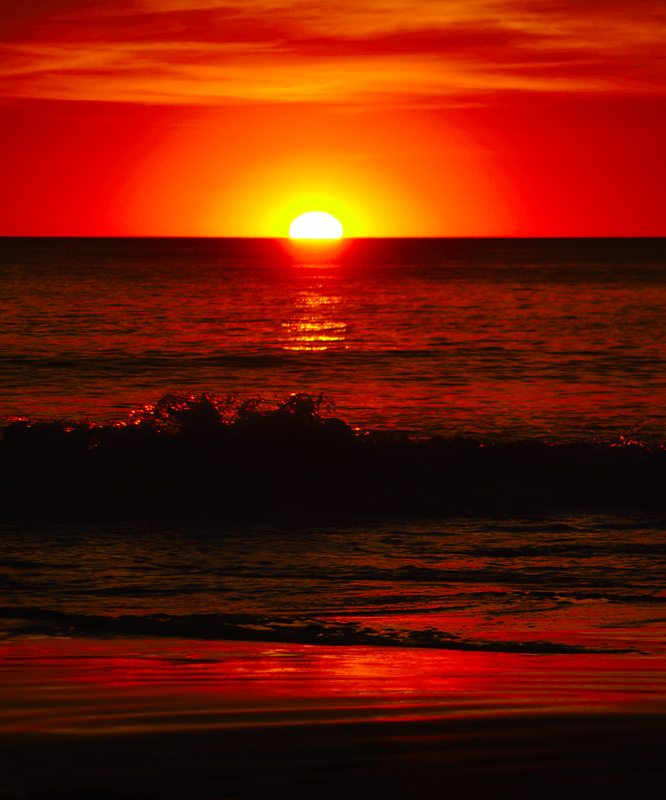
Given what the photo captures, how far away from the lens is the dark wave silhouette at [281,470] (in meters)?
12.0

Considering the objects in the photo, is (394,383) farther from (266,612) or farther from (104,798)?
(104,798)

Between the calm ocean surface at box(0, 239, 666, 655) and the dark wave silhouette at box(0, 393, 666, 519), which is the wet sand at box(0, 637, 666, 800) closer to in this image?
the calm ocean surface at box(0, 239, 666, 655)

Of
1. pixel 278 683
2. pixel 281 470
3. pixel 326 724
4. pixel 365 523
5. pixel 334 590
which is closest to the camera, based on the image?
pixel 326 724

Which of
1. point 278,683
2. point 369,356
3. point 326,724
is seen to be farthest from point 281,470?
point 369,356

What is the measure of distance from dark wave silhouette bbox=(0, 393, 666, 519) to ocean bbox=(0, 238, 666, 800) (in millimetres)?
45

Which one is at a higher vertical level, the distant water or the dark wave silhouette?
the distant water

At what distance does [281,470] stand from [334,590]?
19.6 feet

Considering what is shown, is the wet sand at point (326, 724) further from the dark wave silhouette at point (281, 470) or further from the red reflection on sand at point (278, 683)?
the dark wave silhouette at point (281, 470)

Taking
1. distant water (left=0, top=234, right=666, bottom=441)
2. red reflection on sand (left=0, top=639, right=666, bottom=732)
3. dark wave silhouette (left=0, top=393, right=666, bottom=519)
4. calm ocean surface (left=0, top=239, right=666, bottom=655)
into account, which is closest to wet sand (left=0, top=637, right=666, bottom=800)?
red reflection on sand (left=0, top=639, right=666, bottom=732)

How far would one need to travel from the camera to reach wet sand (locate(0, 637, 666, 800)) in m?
3.73

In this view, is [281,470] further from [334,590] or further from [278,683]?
[278,683]

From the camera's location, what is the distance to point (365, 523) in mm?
10859

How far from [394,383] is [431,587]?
53.2 feet

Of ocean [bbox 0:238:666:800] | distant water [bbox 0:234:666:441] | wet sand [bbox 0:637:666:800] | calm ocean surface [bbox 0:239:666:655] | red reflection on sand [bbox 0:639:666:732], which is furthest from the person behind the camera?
distant water [bbox 0:234:666:441]
